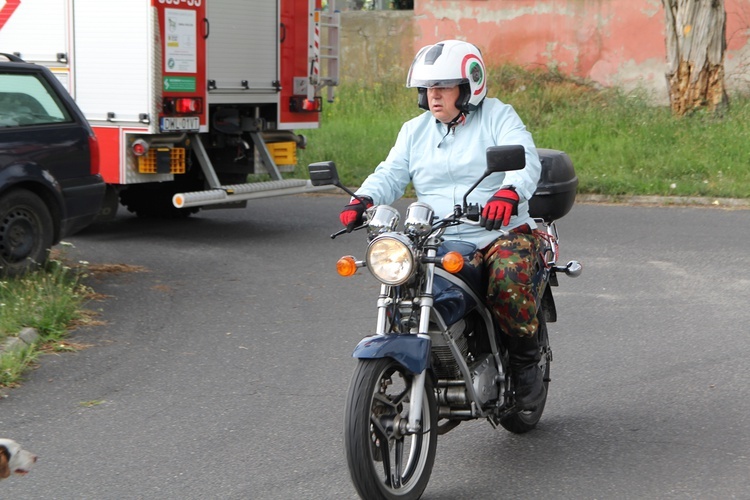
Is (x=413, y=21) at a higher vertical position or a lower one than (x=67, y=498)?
higher

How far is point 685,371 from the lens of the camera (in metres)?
6.37

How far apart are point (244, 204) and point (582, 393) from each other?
6129 millimetres

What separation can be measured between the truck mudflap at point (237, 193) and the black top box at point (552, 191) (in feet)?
16.8

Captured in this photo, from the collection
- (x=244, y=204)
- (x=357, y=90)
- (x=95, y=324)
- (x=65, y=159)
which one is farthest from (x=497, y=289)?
(x=357, y=90)

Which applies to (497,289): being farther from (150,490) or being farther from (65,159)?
(65,159)

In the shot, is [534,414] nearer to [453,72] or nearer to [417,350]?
[417,350]

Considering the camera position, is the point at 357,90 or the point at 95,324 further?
the point at 357,90

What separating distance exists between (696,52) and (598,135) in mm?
1926

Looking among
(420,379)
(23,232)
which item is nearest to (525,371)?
(420,379)

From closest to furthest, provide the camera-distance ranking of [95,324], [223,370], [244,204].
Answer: [223,370]
[95,324]
[244,204]

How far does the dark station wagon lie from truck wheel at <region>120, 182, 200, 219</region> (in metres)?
3.09

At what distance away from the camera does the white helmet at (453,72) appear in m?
4.65

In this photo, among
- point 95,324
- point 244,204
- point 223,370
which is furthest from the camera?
point 244,204

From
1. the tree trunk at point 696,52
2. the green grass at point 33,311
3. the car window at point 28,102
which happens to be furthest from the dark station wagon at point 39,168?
the tree trunk at point 696,52
